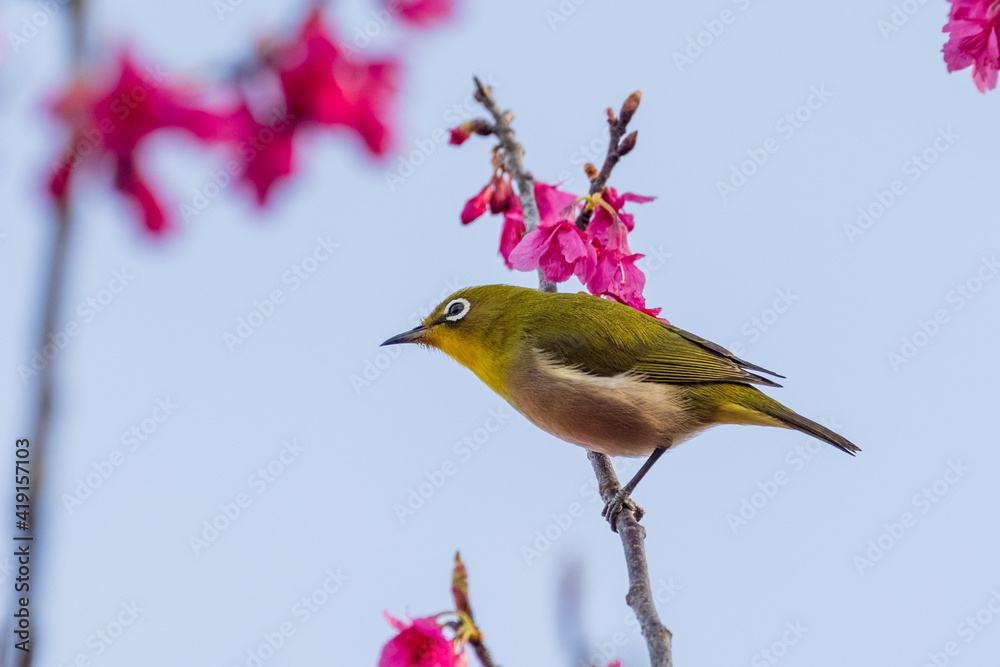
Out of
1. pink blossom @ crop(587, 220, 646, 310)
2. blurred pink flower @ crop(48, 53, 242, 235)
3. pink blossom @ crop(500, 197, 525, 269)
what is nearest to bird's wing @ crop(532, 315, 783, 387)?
pink blossom @ crop(587, 220, 646, 310)

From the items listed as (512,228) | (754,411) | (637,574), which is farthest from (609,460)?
(637,574)

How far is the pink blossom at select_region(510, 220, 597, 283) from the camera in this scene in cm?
459

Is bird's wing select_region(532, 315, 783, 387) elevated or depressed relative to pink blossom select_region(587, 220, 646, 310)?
depressed

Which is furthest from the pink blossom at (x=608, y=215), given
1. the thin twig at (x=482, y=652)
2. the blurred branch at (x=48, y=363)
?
the blurred branch at (x=48, y=363)

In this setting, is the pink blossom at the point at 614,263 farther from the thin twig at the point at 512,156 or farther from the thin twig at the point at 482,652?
the thin twig at the point at 482,652

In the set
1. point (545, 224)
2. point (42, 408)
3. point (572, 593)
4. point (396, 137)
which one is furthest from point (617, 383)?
point (42, 408)

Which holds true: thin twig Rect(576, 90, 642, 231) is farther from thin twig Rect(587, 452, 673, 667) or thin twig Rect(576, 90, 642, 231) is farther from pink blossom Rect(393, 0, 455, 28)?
pink blossom Rect(393, 0, 455, 28)

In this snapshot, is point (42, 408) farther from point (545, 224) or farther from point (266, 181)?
point (545, 224)

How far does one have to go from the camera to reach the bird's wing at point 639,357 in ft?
16.3

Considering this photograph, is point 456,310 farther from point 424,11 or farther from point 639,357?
point 424,11

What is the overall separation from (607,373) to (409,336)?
1252mm

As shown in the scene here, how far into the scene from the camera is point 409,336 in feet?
17.7

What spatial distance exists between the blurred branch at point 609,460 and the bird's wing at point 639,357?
1.88 feet

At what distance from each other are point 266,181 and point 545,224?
10.8ft
